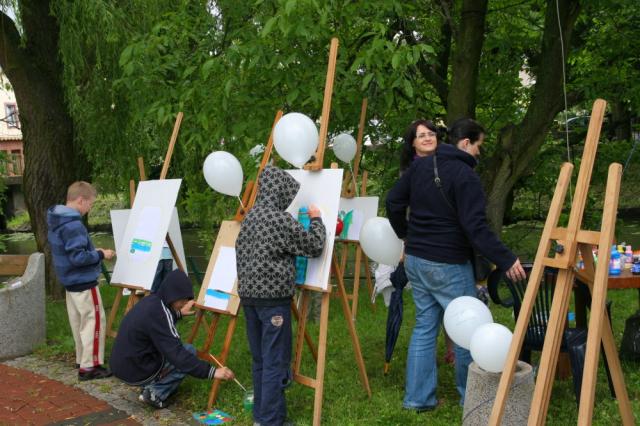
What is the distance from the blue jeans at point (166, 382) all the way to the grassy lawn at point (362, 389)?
0.15 m

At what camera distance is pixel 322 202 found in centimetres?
460

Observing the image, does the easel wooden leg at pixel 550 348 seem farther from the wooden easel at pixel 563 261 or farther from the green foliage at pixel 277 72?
the green foliage at pixel 277 72

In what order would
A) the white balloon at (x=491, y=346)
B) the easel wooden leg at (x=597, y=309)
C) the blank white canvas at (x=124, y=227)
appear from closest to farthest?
1. the easel wooden leg at (x=597, y=309)
2. the white balloon at (x=491, y=346)
3. the blank white canvas at (x=124, y=227)

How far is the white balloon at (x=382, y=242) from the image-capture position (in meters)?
4.95

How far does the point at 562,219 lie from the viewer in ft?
28.7

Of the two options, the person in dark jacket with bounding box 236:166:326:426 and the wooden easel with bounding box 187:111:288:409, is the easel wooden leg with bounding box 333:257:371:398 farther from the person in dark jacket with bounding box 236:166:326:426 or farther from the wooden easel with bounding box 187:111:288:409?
the wooden easel with bounding box 187:111:288:409

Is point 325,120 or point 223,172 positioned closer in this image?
point 325,120

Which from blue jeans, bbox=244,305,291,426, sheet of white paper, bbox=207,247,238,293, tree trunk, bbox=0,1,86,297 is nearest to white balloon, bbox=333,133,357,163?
sheet of white paper, bbox=207,247,238,293

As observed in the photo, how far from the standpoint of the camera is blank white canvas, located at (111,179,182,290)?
5805mm

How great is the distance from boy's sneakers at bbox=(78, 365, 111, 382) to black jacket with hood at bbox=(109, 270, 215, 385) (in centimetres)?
100

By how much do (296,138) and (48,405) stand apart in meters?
2.61

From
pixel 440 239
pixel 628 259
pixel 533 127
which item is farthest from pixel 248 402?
pixel 533 127

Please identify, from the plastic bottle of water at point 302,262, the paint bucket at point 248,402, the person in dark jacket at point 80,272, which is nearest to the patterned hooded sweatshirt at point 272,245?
the plastic bottle of water at point 302,262

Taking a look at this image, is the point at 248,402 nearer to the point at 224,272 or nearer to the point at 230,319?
the point at 230,319
